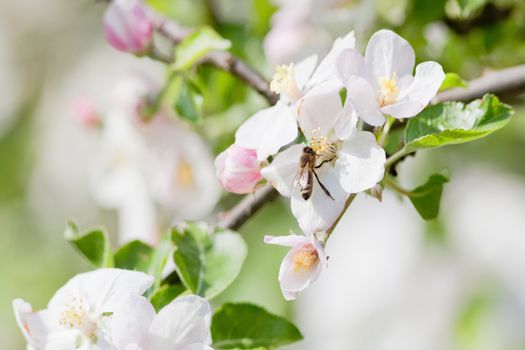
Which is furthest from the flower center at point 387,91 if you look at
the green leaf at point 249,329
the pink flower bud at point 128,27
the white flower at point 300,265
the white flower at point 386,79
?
the pink flower bud at point 128,27

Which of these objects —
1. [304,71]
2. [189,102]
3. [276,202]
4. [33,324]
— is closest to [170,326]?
[33,324]

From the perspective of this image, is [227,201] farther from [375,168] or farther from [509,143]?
[375,168]

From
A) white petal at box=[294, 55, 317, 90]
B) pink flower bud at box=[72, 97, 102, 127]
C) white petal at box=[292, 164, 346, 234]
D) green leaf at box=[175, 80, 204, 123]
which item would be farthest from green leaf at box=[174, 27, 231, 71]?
pink flower bud at box=[72, 97, 102, 127]

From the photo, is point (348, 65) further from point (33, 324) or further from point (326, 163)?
point (33, 324)

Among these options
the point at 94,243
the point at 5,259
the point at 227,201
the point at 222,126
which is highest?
the point at 94,243

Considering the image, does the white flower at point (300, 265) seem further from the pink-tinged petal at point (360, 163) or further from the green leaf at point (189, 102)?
the green leaf at point (189, 102)

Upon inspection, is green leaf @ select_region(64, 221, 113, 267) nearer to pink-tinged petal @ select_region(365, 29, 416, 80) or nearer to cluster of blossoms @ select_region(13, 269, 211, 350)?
cluster of blossoms @ select_region(13, 269, 211, 350)

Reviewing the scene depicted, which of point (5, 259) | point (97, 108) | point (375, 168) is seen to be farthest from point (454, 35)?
point (5, 259)
